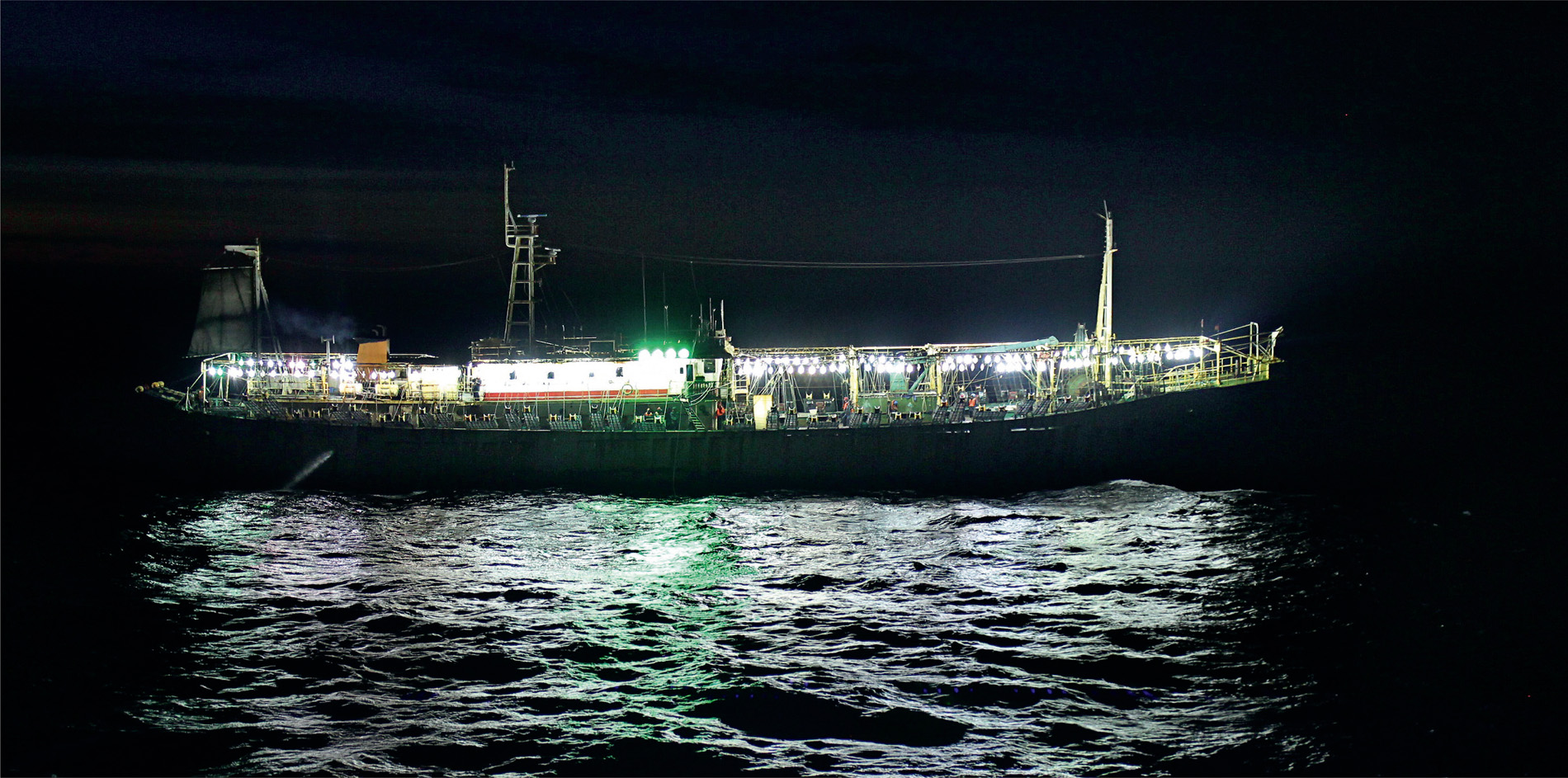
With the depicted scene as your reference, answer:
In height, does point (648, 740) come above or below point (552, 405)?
below

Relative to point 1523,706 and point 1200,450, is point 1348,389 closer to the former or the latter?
point 1200,450

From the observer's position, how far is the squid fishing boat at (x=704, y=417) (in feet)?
169

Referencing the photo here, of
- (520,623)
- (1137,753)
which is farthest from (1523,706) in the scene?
(520,623)

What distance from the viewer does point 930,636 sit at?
2361 centimetres

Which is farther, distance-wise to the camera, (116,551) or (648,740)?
(116,551)

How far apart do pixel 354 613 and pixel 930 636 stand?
53.5ft

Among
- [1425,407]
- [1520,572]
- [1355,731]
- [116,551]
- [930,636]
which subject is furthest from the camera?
[1425,407]

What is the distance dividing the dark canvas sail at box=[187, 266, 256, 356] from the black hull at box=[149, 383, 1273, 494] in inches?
642

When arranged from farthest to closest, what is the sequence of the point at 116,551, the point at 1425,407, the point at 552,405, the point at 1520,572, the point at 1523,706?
the point at 1425,407, the point at 552,405, the point at 116,551, the point at 1520,572, the point at 1523,706

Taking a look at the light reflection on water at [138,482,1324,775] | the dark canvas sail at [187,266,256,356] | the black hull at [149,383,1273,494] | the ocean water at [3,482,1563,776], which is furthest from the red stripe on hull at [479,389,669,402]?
the dark canvas sail at [187,266,256,356]

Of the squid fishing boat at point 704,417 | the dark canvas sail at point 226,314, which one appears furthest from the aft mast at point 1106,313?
the dark canvas sail at point 226,314

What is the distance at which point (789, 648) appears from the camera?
22.8m

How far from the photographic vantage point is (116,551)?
1422 inches

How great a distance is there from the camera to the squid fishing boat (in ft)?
169
